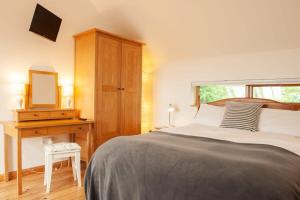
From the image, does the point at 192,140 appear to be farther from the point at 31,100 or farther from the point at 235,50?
the point at 31,100

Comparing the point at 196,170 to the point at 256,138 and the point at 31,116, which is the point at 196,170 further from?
the point at 31,116

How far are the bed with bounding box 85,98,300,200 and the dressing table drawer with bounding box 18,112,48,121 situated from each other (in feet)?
4.21

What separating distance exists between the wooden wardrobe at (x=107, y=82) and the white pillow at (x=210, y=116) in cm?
115

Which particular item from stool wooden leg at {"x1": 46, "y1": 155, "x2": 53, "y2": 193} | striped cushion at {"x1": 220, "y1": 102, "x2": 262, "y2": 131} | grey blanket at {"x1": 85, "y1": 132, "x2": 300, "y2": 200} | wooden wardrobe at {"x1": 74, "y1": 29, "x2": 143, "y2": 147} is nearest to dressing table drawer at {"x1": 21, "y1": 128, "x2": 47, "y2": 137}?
stool wooden leg at {"x1": 46, "y1": 155, "x2": 53, "y2": 193}

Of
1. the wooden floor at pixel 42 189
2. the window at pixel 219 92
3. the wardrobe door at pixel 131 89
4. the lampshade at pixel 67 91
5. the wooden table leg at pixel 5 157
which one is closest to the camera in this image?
the wooden floor at pixel 42 189

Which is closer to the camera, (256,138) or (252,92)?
(256,138)

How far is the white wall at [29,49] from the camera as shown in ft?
9.28

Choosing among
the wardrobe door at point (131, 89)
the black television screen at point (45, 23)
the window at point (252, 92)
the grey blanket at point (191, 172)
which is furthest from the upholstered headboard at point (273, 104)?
the black television screen at point (45, 23)


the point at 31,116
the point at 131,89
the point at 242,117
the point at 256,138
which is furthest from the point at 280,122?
the point at 31,116

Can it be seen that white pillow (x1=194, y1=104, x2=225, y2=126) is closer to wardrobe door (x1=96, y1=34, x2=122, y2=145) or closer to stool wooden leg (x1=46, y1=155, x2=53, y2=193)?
wardrobe door (x1=96, y1=34, x2=122, y2=145)

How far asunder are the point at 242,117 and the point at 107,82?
1.89 meters

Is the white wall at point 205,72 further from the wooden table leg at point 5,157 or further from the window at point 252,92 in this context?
the wooden table leg at point 5,157

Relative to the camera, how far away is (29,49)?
9.95 feet

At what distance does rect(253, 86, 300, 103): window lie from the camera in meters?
3.09
